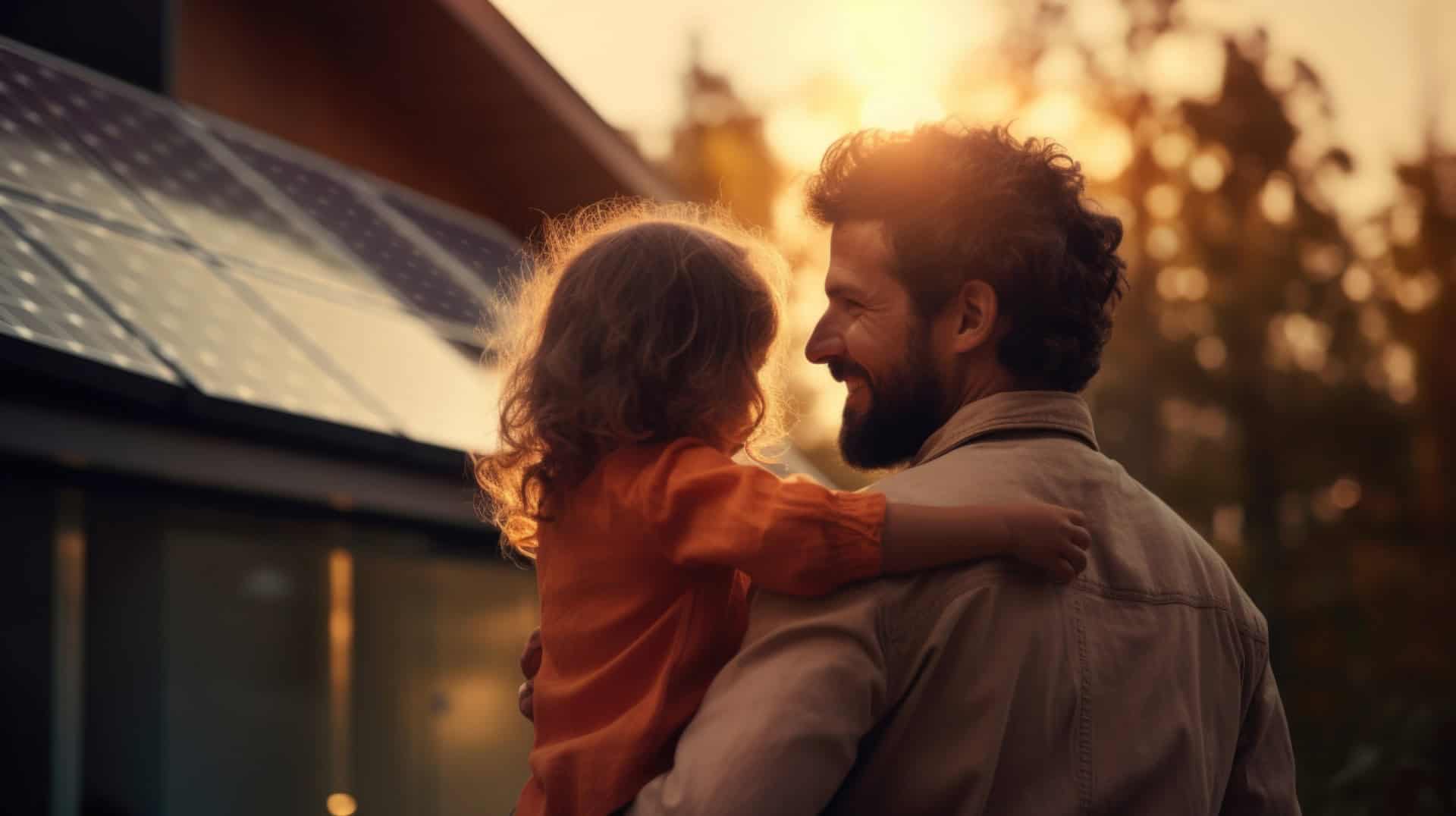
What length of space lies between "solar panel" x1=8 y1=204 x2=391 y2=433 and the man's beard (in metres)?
3.33

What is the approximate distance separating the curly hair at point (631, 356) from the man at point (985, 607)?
7.7 inches

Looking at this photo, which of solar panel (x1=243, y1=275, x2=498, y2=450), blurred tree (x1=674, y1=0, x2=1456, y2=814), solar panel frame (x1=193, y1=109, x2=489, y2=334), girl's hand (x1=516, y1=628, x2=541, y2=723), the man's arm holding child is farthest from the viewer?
blurred tree (x1=674, y1=0, x2=1456, y2=814)

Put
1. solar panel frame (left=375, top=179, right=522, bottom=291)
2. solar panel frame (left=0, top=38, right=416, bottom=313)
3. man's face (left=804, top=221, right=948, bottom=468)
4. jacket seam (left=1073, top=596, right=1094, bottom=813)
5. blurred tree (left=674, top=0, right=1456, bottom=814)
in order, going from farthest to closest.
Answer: blurred tree (left=674, top=0, right=1456, bottom=814)
solar panel frame (left=375, top=179, right=522, bottom=291)
solar panel frame (left=0, top=38, right=416, bottom=313)
man's face (left=804, top=221, right=948, bottom=468)
jacket seam (left=1073, top=596, right=1094, bottom=813)

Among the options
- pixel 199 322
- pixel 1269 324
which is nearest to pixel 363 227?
pixel 199 322

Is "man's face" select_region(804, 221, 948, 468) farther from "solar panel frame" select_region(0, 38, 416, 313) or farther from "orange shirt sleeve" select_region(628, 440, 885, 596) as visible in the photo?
"solar panel frame" select_region(0, 38, 416, 313)

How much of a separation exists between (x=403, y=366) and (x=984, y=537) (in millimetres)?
5361

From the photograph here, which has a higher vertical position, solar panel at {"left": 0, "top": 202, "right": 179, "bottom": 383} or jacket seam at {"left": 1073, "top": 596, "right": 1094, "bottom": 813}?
solar panel at {"left": 0, "top": 202, "right": 179, "bottom": 383}

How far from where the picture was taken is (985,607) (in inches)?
90.1

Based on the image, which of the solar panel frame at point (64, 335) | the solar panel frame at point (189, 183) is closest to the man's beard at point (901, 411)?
the solar panel frame at point (64, 335)

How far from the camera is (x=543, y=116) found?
1060 centimetres

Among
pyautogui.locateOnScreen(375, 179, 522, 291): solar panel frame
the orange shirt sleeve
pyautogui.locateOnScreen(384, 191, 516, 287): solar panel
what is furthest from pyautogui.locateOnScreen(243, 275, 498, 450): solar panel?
the orange shirt sleeve

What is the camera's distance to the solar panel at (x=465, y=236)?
10172mm

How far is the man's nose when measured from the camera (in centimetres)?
269

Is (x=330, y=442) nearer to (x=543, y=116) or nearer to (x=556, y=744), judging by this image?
(x=556, y=744)
